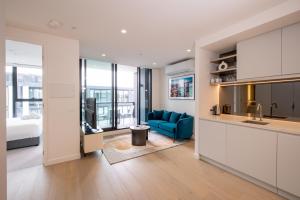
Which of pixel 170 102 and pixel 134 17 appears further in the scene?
pixel 170 102

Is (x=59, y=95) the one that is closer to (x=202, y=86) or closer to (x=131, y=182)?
(x=131, y=182)

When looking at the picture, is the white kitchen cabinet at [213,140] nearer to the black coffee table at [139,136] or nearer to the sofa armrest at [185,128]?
the sofa armrest at [185,128]

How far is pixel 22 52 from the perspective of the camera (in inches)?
160

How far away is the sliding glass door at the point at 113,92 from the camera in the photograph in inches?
190

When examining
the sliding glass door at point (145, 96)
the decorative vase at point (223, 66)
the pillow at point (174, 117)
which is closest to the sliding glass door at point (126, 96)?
the sliding glass door at point (145, 96)

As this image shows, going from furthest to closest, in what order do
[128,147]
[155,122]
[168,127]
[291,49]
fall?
[155,122] < [168,127] < [128,147] < [291,49]

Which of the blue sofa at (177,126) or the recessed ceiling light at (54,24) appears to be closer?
the recessed ceiling light at (54,24)

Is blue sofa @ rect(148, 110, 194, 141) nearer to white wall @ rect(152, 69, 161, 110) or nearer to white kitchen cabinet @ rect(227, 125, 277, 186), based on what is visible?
white wall @ rect(152, 69, 161, 110)

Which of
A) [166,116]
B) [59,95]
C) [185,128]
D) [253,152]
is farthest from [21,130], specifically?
[253,152]

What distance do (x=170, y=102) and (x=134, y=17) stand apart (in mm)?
3851

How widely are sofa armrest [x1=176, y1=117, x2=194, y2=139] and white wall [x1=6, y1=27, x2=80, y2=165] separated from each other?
2.64m

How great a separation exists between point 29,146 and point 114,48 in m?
3.45

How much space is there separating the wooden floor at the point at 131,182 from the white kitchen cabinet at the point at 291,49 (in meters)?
1.82

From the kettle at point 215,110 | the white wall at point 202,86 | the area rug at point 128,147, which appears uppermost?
the white wall at point 202,86
